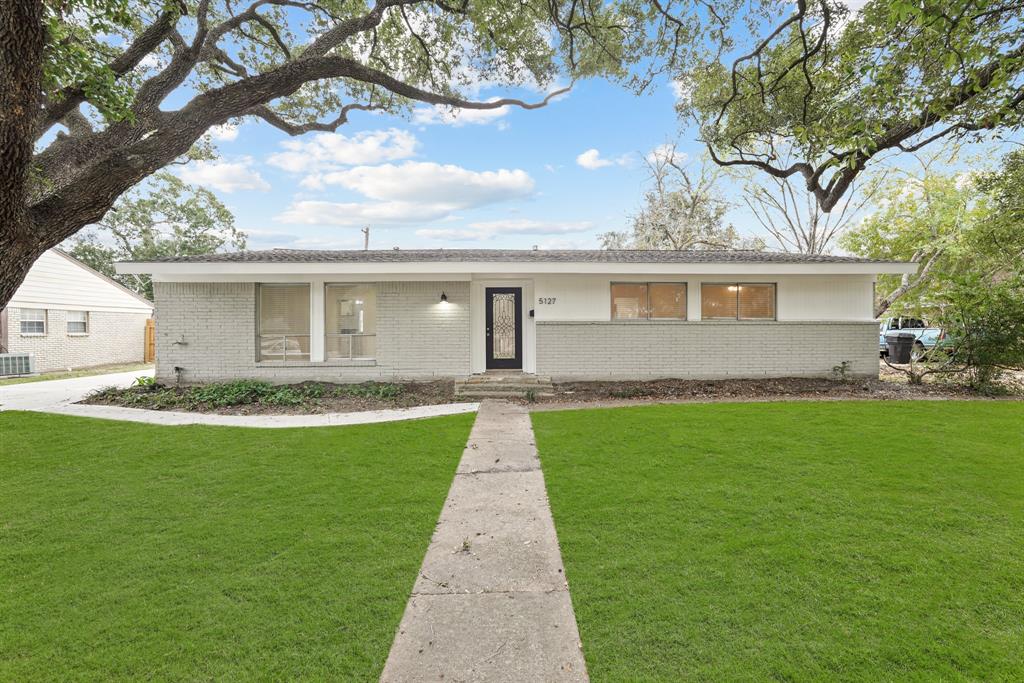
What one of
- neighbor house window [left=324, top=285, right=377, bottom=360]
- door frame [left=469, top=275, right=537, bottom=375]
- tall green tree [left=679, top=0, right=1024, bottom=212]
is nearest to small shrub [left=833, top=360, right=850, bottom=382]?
tall green tree [left=679, top=0, right=1024, bottom=212]

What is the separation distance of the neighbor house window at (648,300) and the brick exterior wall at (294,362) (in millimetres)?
3614

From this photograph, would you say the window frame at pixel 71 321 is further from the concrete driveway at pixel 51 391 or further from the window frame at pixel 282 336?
the window frame at pixel 282 336

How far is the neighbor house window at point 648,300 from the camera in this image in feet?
36.0

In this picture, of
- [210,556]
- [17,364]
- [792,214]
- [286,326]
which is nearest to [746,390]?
[210,556]

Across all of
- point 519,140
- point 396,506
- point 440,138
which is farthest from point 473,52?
point 396,506

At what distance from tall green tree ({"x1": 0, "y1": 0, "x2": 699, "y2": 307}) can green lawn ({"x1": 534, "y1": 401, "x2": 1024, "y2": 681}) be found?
17.1 feet

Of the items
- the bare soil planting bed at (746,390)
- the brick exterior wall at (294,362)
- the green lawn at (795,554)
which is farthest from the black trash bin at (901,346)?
the brick exterior wall at (294,362)

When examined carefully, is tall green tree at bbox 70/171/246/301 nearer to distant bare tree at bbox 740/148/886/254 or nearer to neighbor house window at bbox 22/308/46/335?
neighbor house window at bbox 22/308/46/335

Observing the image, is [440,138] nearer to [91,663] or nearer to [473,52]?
[473,52]

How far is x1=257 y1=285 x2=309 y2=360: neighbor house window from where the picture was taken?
420 inches

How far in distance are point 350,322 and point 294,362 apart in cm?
153

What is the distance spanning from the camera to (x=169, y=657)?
7.25 ft

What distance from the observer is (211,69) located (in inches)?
424

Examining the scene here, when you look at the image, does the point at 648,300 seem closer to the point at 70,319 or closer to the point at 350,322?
the point at 350,322
